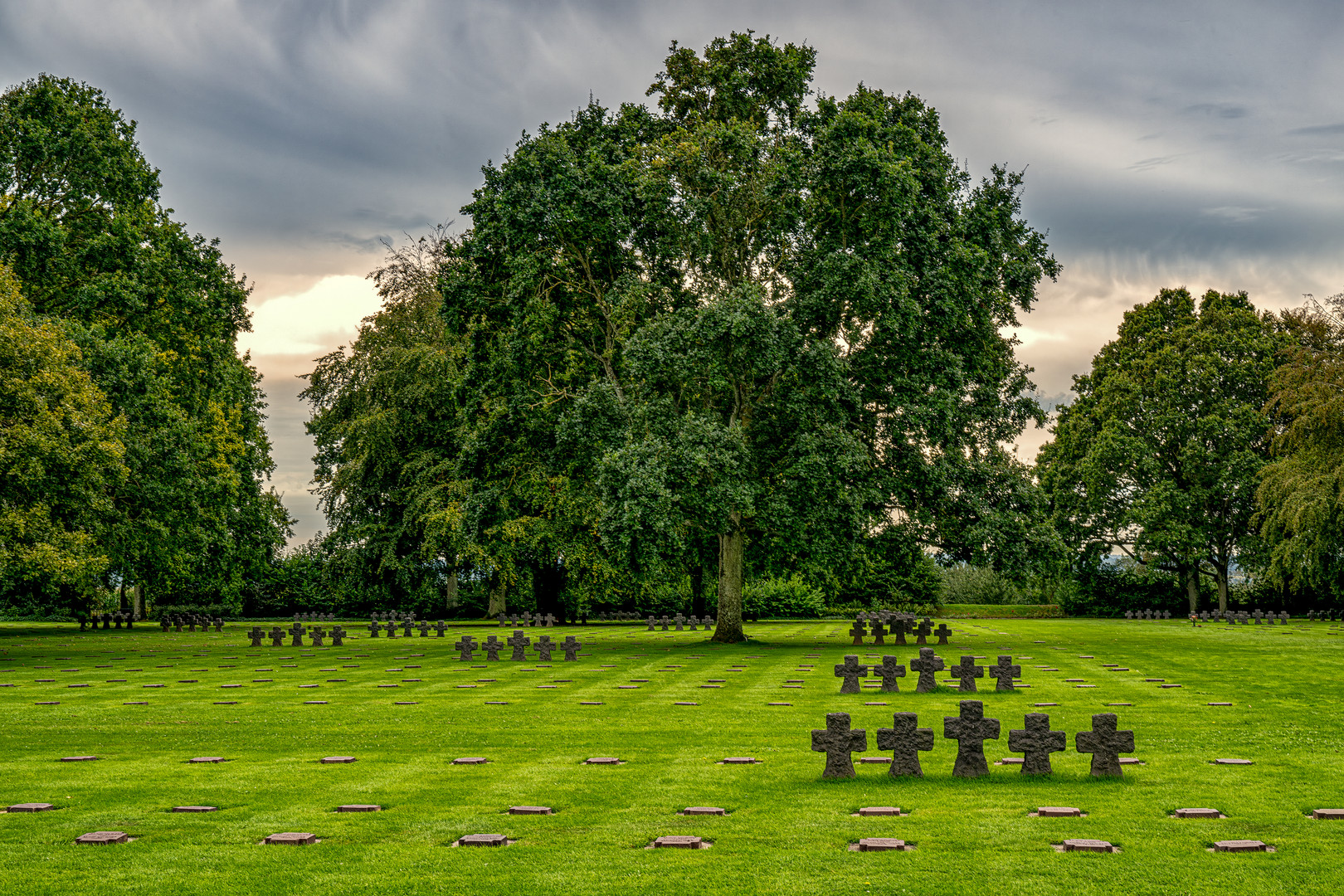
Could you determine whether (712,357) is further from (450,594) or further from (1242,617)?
(1242,617)

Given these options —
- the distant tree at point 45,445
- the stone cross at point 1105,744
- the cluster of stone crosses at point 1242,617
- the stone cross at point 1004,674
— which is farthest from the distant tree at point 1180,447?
the stone cross at point 1105,744

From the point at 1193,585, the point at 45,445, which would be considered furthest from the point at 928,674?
the point at 1193,585

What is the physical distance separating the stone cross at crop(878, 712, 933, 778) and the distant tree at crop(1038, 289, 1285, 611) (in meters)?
52.3

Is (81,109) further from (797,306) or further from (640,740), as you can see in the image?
(640,740)

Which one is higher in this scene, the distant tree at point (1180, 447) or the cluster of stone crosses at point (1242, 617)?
the distant tree at point (1180, 447)

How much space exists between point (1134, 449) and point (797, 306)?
35344 mm

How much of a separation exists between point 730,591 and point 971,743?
23771mm

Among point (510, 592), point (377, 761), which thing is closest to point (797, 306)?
point (377, 761)

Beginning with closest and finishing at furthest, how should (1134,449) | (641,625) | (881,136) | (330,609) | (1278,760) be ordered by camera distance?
(1278,760) → (881,136) → (641,625) → (1134,449) → (330,609)

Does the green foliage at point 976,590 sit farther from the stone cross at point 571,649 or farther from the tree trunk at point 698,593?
the stone cross at point 571,649

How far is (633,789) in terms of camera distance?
32.8ft

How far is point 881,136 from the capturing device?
3241 cm

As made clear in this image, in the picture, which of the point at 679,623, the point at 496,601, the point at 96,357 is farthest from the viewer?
the point at 496,601

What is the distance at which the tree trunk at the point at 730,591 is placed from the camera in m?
33.7
